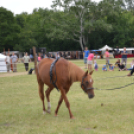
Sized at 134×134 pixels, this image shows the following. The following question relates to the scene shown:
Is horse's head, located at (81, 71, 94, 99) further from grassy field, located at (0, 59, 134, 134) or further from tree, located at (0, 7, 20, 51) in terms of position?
tree, located at (0, 7, 20, 51)

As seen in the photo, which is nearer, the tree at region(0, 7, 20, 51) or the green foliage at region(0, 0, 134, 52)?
the green foliage at region(0, 0, 134, 52)

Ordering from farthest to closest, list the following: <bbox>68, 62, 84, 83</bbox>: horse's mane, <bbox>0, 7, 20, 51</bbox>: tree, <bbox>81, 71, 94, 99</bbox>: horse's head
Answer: <bbox>0, 7, 20, 51</bbox>: tree < <bbox>68, 62, 84, 83</bbox>: horse's mane < <bbox>81, 71, 94, 99</bbox>: horse's head

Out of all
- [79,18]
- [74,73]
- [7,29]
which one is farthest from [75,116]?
[7,29]

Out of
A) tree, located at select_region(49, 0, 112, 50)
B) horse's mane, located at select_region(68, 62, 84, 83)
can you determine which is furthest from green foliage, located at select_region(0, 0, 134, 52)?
horse's mane, located at select_region(68, 62, 84, 83)

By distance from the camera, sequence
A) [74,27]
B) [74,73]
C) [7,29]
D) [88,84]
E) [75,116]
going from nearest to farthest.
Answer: [88,84], [74,73], [75,116], [74,27], [7,29]

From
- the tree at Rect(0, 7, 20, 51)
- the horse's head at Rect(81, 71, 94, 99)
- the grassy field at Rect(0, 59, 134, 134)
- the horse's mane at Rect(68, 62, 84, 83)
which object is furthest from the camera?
the tree at Rect(0, 7, 20, 51)

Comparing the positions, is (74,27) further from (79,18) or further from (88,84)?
(88,84)

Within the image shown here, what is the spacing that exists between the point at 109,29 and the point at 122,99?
41435 mm

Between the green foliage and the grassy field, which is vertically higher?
the green foliage

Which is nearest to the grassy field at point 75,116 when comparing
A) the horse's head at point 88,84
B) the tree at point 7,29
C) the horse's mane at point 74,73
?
the horse's head at point 88,84

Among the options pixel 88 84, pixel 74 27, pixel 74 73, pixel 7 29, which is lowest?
pixel 88 84

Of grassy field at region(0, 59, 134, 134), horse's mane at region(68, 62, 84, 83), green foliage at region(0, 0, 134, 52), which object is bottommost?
grassy field at region(0, 59, 134, 134)

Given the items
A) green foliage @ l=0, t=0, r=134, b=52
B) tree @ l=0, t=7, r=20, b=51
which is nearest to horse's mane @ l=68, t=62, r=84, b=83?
green foliage @ l=0, t=0, r=134, b=52

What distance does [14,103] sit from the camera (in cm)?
759
